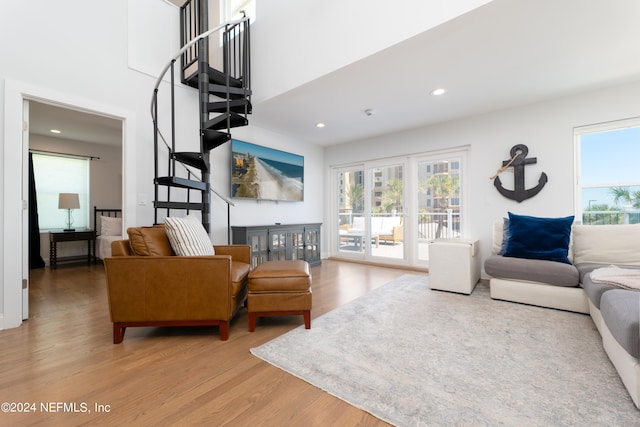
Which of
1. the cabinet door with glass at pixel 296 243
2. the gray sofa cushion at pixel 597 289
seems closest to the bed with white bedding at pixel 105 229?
the cabinet door with glass at pixel 296 243

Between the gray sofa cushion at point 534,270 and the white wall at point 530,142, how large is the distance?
1.11m

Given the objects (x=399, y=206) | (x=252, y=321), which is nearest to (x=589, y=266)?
(x=399, y=206)

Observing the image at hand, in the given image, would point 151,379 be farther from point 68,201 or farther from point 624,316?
point 68,201

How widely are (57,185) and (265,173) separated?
4.19 meters

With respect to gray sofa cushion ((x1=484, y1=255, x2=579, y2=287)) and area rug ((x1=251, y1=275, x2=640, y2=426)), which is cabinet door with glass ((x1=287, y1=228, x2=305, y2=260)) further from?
gray sofa cushion ((x1=484, y1=255, x2=579, y2=287))

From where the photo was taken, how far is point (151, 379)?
1465mm

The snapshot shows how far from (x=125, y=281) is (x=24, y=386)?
2.12 ft

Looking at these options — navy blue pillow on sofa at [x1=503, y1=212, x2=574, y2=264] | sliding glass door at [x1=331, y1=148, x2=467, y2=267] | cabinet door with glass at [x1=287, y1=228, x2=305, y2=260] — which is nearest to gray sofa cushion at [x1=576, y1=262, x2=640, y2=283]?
navy blue pillow on sofa at [x1=503, y1=212, x2=574, y2=264]

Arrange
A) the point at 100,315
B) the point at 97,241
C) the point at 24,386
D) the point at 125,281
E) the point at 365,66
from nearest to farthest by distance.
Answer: the point at 24,386 → the point at 125,281 → the point at 100,315 → the point at 365,66 → the point at 97,241

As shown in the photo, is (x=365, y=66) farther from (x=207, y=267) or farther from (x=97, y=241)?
(x=97, y=241)

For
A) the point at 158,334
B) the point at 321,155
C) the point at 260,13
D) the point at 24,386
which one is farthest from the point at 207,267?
the point at 321,155

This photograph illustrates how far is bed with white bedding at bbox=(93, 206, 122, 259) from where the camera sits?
466cm

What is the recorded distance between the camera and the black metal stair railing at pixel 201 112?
2676mm

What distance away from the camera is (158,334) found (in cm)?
204
